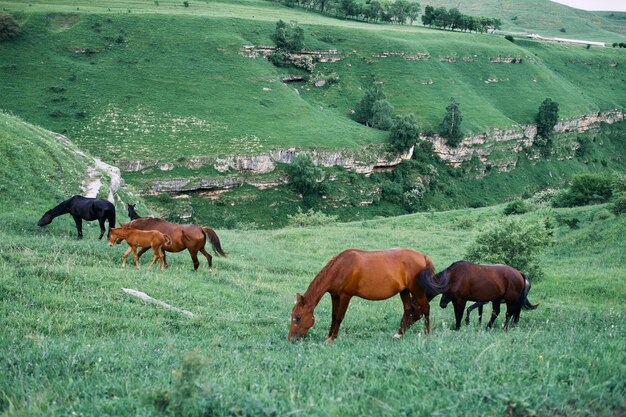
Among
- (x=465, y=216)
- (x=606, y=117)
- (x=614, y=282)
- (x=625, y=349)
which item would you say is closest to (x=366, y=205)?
(x=465, y=216)

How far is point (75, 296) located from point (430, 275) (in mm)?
8634

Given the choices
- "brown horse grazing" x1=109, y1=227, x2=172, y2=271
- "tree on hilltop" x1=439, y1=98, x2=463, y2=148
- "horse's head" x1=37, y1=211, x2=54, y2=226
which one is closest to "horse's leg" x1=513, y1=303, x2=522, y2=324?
"brown horse grazing" x1=109, y1=227, x2=172, y2=271

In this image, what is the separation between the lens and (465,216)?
47781 mm

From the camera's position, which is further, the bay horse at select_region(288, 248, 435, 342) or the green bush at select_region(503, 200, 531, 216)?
the green bush at select_region(503, 200, 531, 216)

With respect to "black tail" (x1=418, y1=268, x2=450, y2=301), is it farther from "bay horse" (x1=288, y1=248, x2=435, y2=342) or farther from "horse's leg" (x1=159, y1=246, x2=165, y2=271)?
"horse's leg" (x1=159, y1=246, x2=165, y2=271)

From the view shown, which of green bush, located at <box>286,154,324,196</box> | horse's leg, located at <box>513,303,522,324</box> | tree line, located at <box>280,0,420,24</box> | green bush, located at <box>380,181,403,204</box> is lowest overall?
green bush, located at <box>380,181,403,204</box>

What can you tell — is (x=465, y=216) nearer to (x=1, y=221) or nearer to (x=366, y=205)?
(x=366, y=205)

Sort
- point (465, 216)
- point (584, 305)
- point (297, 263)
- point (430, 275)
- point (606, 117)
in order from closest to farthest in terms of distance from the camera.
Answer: point (430, 275) < point (584, 305) < point (297, 263) < point (465, 216) < point (606, 117)

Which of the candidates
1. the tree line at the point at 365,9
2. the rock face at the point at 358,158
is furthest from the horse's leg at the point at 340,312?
the tree line at the point at 365,9

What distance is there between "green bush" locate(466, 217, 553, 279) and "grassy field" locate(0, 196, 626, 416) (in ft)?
5.91

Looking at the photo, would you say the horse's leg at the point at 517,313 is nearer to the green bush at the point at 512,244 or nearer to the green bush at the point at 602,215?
the green bush at the point at 512,244

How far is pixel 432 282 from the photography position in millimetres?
11922

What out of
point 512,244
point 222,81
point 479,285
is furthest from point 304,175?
point 479,285

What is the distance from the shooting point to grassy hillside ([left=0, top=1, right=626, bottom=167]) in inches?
2960
